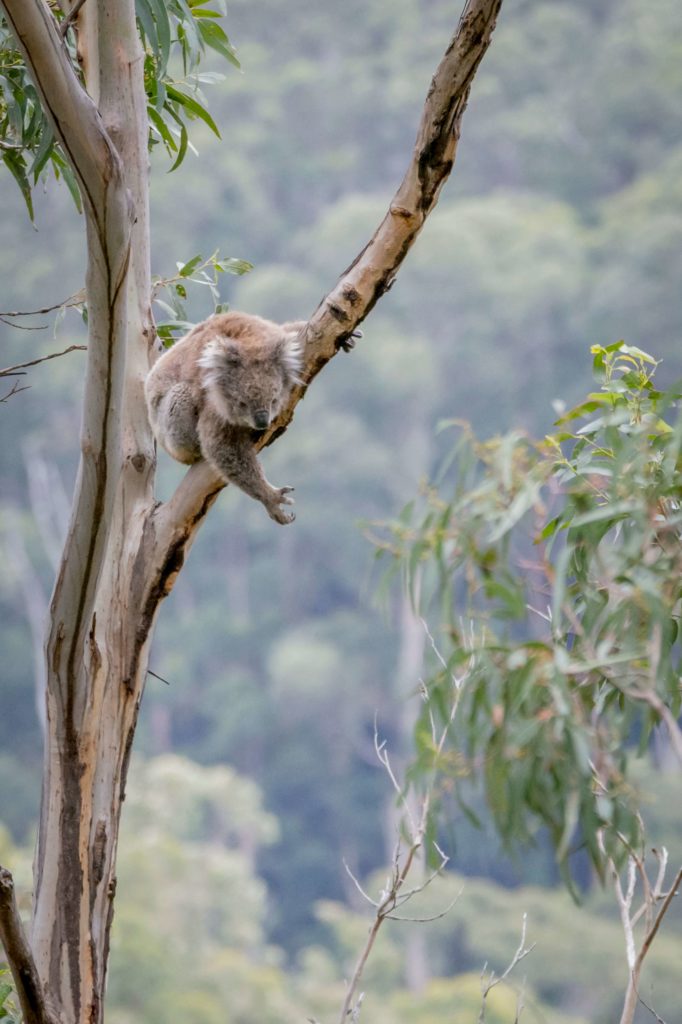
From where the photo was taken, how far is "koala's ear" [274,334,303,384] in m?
2.51

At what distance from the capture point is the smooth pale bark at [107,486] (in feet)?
6.47

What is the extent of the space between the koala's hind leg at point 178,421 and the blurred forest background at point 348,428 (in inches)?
374

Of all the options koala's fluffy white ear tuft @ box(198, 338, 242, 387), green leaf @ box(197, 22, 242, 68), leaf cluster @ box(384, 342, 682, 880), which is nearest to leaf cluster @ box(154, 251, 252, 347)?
koala's fluffy white ear tuft @ box(198, 338, 242, 387)

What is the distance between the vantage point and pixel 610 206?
24.3 meters

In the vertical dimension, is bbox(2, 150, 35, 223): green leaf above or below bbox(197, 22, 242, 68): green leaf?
below

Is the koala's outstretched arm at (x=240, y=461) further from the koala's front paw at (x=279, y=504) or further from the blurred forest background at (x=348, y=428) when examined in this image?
the blurred forest background at (x=348, y=428)

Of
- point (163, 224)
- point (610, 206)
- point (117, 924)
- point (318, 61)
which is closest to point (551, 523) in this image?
point (117, 924)

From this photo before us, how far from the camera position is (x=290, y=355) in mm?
2668

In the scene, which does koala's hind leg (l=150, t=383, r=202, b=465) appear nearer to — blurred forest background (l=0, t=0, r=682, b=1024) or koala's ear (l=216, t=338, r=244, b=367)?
koala's ear (l=216, t=338, r=244, b=367)

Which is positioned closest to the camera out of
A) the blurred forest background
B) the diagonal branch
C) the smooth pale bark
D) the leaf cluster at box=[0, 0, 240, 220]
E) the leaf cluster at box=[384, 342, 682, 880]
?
the leaf cluster at box=[384, 342, 682, 880]

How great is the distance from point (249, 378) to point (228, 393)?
0.22 feet

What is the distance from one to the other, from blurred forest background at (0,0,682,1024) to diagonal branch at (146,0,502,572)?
1010cm

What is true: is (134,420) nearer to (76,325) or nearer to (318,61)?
(76,325)

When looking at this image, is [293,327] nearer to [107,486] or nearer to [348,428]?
[107,486]
